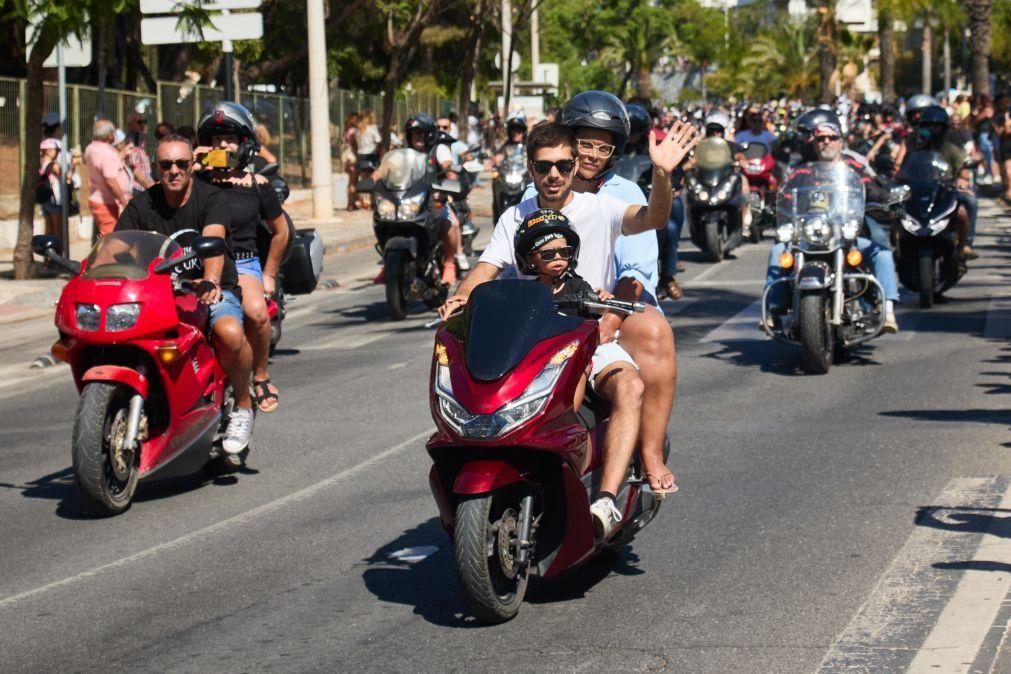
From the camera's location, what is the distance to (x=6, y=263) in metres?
23.3

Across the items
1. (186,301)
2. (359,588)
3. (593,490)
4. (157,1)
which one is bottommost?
(359,588)

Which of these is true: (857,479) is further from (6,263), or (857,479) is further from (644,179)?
(6,263)

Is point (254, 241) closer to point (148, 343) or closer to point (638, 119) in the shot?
point (148, 343)

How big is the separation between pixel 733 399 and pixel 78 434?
4882 mm

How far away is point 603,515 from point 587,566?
94 cm

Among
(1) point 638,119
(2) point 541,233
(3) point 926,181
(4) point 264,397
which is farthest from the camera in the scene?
(3) point 926,181

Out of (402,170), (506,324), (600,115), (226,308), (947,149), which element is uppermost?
(600,115)

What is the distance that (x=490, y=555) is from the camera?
637 centimetres

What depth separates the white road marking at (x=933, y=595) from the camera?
602cm

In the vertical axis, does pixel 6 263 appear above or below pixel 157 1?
below

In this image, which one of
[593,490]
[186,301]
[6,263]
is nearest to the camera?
[593,490]

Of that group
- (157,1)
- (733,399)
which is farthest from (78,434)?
(157,1)

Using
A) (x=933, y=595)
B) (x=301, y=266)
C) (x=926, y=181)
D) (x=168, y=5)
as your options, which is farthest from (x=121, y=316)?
(x=168, y=5)

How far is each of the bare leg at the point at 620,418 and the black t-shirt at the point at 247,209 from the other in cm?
355
